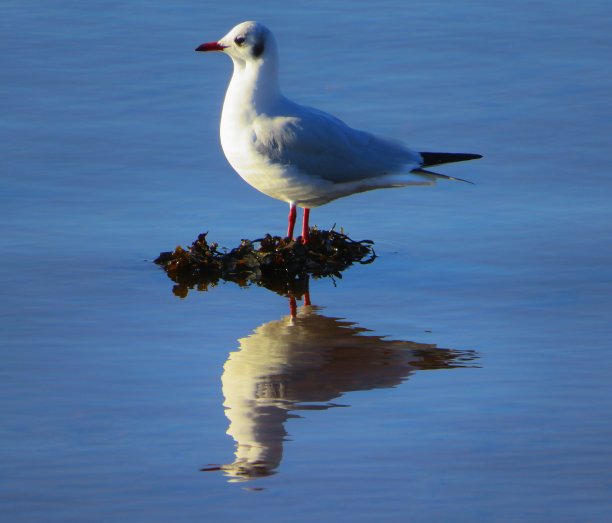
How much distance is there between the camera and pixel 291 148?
6.93m

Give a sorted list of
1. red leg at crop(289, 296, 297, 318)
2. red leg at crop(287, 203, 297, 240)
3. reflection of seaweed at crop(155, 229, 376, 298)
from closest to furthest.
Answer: red leg at crop(289, 296, 297, 318) → reflection of seaweed at crop(155, 229, 376, 298) → red leg at crop(287, 203, 297, 240)

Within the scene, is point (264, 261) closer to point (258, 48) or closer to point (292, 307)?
point (292, 307)

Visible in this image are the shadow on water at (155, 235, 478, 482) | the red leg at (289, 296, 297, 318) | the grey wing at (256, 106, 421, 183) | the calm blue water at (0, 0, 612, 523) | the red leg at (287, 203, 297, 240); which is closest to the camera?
the calm blue water at (0, 0, 612, 523)

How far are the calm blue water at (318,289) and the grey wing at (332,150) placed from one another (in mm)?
363

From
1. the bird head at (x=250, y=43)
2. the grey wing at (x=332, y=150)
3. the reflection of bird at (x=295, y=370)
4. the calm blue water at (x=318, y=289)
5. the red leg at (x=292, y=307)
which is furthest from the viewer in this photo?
the bird head at (x=250, y=43)

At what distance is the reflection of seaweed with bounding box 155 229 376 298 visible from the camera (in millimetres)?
6734

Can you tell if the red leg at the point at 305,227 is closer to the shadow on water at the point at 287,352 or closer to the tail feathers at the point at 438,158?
the shadow on water at the point at 287,352

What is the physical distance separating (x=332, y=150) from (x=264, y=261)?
2.20 ft

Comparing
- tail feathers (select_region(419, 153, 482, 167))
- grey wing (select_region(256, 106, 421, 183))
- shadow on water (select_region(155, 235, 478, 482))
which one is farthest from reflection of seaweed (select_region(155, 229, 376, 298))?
tail feathers (select_region(419, 153, 482, 167))

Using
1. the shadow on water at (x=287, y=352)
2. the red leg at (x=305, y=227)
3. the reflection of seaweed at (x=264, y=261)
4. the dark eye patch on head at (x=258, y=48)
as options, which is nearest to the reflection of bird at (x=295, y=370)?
the shadow on water at (x=287, y=352)

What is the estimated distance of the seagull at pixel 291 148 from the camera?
6938 millimetres

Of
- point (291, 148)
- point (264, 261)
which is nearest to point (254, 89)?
point (291, 148)

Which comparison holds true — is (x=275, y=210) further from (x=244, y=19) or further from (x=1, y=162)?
(x=244, y=19)

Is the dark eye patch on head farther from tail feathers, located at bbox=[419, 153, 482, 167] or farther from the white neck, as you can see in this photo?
tail feathers, located at bbox=[419, 153, 482, 167]
